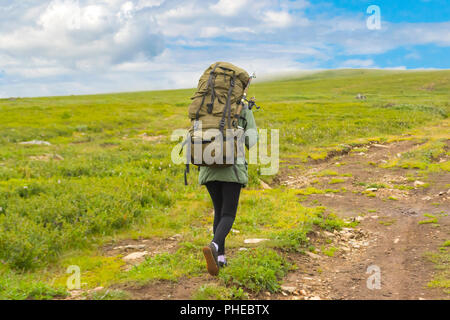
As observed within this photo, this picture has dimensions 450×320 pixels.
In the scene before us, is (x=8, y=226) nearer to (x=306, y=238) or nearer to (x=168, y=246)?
(x=168, y=246)

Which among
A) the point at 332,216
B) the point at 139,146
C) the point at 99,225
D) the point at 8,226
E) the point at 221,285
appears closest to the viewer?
the point at 221,285

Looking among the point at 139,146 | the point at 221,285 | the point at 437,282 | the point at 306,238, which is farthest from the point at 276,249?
the point at 139,146

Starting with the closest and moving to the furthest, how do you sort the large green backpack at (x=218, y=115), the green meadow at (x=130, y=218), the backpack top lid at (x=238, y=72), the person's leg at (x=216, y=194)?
1. the large green backpack at (x=218, y=115)
2. the backpack top lid at (x=238, y=72)
3. the person's leg at (x=216, y=194)
4. the green meadow at (x=130, y=218)

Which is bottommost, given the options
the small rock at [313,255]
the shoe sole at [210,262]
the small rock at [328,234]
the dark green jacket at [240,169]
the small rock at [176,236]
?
the small rock at [313,255]

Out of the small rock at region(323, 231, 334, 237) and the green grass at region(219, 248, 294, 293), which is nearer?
the green grass at region(219, 248, 294, 293)

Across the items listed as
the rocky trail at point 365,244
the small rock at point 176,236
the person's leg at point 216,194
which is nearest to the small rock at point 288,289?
the rocky trail at point 365,244

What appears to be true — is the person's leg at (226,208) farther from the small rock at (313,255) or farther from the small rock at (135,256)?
the small rock at (313,255)

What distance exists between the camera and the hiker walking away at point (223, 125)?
223 inches

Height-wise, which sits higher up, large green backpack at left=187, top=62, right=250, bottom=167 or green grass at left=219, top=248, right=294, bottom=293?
large green backpack at left=187, top=62, right=250, bottom=167

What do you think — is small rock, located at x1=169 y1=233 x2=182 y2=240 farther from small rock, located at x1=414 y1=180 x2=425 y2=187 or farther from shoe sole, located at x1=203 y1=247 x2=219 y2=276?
small rock, located at x1=414 y1=180 x2=425 y2=187

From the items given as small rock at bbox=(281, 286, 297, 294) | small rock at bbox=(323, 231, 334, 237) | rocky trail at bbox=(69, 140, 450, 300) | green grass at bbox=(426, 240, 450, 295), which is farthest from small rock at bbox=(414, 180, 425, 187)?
small rock at bbox=(281, 286, 297, 294)

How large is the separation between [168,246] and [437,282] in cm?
484

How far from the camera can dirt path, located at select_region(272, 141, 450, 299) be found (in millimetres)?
6117

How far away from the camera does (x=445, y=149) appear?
59.9ft
